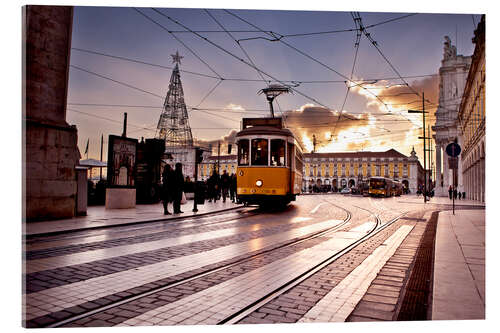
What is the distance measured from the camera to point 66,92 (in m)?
9.80

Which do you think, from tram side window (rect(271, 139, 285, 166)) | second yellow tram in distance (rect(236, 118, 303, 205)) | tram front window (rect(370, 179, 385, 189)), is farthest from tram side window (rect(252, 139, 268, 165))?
tram front window (rect(370, 179, 385, 189))

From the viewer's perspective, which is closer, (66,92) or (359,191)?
(66,92)

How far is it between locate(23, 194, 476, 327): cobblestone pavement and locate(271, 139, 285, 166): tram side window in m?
6.36

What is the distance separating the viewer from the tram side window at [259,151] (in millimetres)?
13766

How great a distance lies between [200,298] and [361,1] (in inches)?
177

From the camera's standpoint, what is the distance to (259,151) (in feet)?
45.5

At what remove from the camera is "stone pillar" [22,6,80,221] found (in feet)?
29.5

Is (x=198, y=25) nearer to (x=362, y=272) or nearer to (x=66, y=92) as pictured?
(x=66, y=92)

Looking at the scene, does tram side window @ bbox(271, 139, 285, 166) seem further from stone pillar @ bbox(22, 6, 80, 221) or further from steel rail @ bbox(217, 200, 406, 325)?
steel rail @ bbox(217, 200, 406, 325)

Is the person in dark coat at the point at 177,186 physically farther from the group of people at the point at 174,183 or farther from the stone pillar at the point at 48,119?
the stone pillar at the point at 48,119

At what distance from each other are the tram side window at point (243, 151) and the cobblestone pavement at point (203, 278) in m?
6.55

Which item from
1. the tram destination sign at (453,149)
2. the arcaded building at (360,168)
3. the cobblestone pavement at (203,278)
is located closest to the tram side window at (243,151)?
the cobblestone pavement at (203,278)
